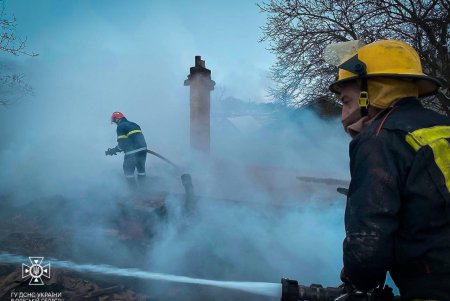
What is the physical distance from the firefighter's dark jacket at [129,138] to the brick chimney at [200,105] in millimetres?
2817

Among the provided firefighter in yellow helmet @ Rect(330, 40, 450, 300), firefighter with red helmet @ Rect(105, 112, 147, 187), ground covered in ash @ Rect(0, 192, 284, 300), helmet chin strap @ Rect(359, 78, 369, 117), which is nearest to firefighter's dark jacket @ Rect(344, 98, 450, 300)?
firefighter in yellow helmet @ Rect(330, 40, 450, 300)

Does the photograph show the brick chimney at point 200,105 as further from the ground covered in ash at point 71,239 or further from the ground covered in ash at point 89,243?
the ground covered in ash at point 71,239

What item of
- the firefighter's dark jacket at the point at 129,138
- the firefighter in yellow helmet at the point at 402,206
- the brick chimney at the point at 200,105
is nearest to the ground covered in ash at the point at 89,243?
the firefighter's dark jacket at the point at 129,138

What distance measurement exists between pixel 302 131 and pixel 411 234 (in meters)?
11.4

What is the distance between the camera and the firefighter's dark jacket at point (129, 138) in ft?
26.3

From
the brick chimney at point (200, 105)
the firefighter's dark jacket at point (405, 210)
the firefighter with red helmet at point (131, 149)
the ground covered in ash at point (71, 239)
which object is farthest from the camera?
the brick chimney at point (200, 105)

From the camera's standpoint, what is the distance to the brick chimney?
1062 centimetres

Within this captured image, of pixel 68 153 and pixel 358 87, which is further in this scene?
pixel 68 153

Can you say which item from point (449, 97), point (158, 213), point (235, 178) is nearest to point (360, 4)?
point (449, 97)

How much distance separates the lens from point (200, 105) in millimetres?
10734

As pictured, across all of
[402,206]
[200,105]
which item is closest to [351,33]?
[200,105]

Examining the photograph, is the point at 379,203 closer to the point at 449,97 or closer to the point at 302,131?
the point at 449,97

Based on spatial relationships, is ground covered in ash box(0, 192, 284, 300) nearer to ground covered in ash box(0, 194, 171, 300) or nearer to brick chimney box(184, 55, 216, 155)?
ground covered in ash box(0, 194, 171, 300)

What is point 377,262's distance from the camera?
134 cm
